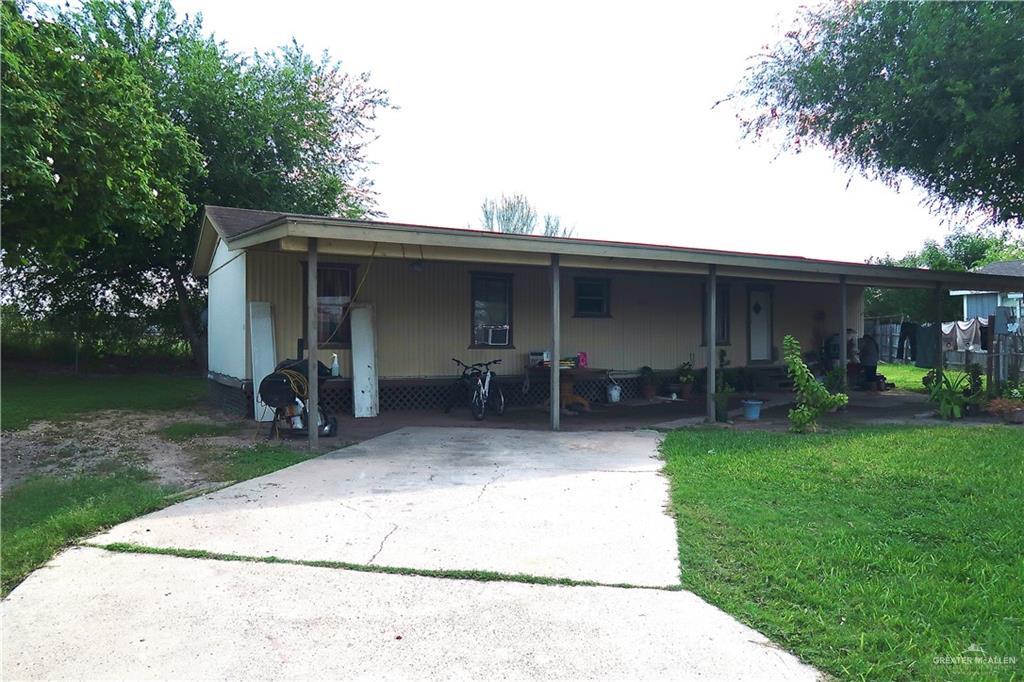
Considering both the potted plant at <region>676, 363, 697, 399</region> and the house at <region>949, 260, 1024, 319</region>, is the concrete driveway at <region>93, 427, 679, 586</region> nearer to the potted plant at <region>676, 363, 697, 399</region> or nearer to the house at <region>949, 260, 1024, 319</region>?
the potted plant at <region>676, 363, 697, 399</region>

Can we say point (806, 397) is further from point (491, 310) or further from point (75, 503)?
point (75, 503)

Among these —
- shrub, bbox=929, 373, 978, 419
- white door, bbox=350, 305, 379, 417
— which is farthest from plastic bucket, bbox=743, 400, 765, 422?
white door, bbox=350, 305, 379, 417

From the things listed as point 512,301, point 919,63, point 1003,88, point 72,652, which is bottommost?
point 72,652

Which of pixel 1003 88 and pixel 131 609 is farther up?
pixel 1003 88

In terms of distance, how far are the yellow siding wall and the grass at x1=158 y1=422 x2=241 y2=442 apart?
1.38 meters

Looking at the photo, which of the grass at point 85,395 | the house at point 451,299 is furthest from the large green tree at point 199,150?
the house at point 451,299

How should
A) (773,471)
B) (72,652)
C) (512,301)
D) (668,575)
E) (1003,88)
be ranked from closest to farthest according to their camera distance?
(72,652)
(668,575)
(773,471)
(1003,88)
(512,301)

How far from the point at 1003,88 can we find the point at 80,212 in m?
12.5

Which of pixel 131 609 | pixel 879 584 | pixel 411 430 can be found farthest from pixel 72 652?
pixel 411 430

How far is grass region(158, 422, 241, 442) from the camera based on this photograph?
8828mm

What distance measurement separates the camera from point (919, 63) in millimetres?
10812

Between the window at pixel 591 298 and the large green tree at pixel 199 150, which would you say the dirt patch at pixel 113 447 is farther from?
the large green tree at pixel 199 150

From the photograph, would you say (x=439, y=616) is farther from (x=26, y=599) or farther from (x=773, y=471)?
(x=773, y=471)

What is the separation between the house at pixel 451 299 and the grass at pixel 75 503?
3.97 feet
